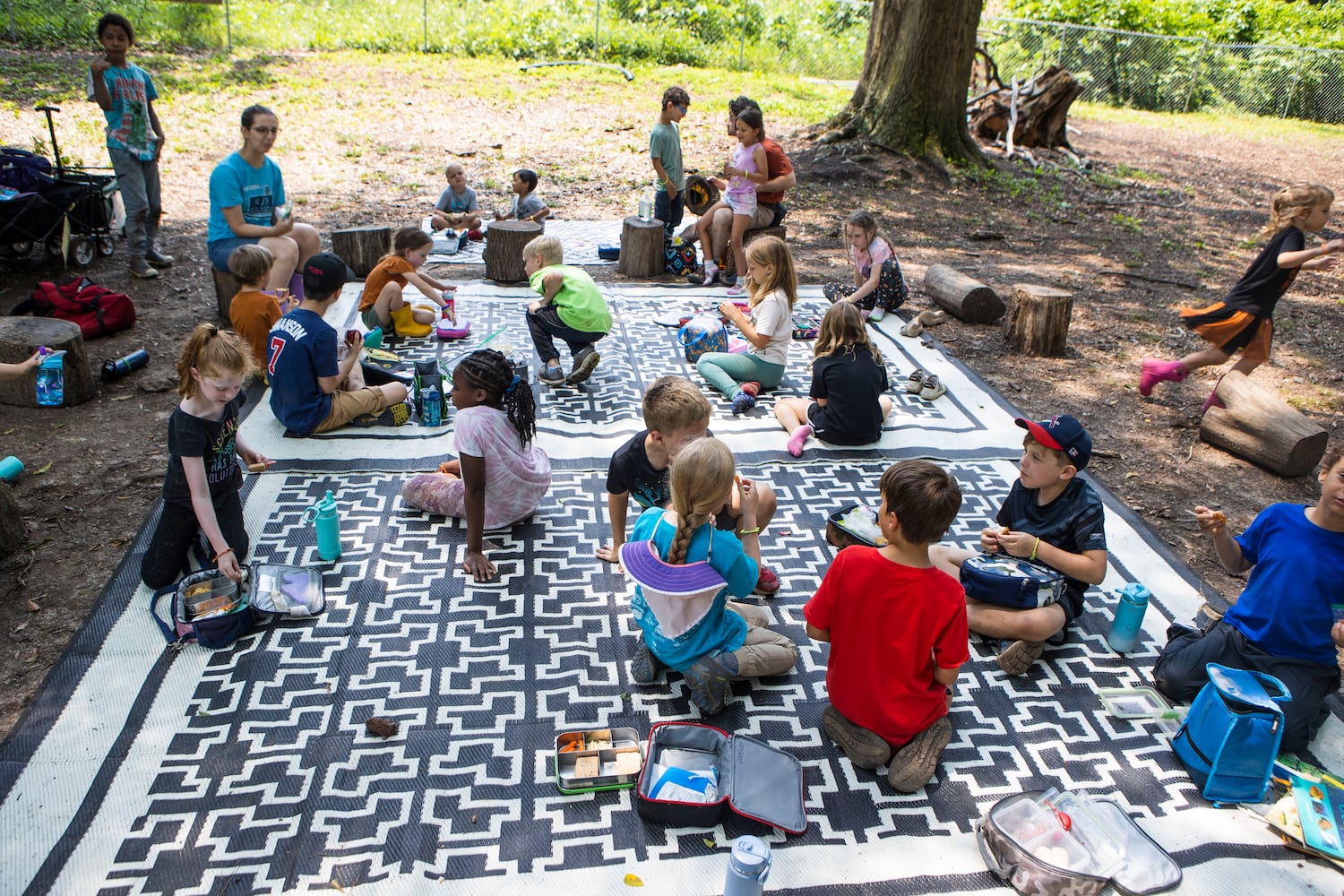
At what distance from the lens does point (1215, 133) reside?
1881 centimetres

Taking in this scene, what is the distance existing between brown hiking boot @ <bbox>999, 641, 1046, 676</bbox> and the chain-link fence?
1862 centimetres

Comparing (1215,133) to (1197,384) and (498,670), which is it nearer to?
(1197,384)

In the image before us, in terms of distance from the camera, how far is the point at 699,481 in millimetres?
3178

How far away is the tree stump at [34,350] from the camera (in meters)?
5.84

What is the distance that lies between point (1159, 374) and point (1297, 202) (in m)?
1.46

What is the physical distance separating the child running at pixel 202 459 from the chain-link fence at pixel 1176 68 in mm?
19581

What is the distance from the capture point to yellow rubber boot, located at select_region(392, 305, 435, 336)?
7.22 meters

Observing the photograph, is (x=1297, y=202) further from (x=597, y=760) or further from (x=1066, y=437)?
(x=597, y=760)

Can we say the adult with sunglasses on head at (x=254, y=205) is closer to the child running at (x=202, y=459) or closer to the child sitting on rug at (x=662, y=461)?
the child running at (x=202, y=459)

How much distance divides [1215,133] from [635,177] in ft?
45.3

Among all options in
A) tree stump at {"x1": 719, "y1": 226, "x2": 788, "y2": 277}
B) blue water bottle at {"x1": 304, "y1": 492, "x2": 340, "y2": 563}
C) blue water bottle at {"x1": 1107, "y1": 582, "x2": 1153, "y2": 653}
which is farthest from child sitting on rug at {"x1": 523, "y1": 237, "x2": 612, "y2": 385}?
blue water bottle at {"x1": 1107, "y1": 582, "x2": 1153, "y2": 653}

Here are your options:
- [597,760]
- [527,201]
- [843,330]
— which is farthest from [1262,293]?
[527,201]

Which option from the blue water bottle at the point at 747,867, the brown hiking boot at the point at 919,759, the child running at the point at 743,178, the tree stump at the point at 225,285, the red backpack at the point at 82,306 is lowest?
the brown hiking boot at the point at 919,759

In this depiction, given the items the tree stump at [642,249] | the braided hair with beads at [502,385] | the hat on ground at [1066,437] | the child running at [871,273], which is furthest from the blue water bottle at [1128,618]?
the tree stump at [642,249]
